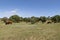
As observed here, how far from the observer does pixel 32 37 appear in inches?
690

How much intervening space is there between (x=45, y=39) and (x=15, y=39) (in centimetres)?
355

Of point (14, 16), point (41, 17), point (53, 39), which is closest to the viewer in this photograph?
point (53, 39)

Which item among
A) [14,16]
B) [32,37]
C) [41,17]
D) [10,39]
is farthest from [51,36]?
[14,16]

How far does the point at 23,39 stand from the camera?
55.9 feet

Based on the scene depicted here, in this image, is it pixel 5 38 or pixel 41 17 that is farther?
pixel 41 17

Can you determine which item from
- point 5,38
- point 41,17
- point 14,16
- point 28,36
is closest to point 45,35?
point 28,36

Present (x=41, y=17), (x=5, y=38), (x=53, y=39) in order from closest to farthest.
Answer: (x=53, y=39)
(x=5, y=38)
(x=41, y=17)

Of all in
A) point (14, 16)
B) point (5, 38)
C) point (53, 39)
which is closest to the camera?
point (53, 39)

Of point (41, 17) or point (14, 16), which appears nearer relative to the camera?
point (41, 17)

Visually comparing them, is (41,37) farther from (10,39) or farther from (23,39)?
(10,39)

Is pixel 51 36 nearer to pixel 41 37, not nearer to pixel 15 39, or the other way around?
pixel 41 37

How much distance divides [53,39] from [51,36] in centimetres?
115

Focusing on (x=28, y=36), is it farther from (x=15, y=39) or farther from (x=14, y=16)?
(x=14, y=16)

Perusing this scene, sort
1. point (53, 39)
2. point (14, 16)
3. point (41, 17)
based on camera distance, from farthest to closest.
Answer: point (14, 16) → point (41, 17) → point (53, 39)
